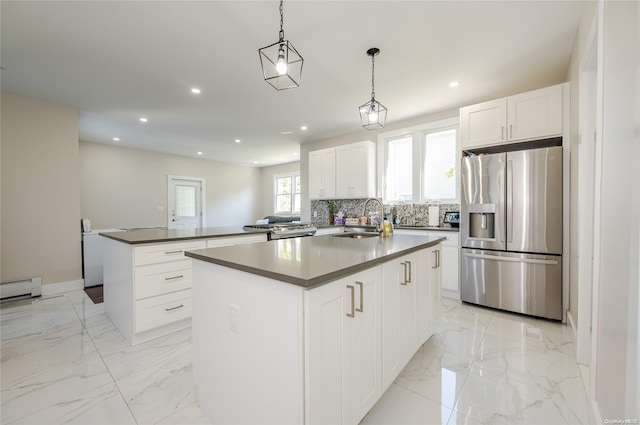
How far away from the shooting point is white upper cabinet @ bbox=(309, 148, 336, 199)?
5051 mm

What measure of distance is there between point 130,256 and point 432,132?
4248mm

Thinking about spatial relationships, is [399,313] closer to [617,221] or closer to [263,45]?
[617,221]

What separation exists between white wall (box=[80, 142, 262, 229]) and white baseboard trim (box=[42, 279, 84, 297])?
2583 millimetres

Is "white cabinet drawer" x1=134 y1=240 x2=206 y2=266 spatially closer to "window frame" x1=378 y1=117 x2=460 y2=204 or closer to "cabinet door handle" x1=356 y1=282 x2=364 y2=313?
"cabinet door handle" x1=356 y1=282 x2=364 y2=313

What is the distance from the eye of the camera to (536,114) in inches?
111

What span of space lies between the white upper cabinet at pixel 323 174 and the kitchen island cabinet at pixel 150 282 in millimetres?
2709

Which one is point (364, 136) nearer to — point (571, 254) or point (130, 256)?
point (571, 254)

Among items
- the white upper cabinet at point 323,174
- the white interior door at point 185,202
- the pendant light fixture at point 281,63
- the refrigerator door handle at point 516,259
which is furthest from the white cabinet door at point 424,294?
the white interior door at point 185,202

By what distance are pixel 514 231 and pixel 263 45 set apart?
127 inches

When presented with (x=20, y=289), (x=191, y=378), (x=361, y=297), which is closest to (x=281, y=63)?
(x=361, y=297)

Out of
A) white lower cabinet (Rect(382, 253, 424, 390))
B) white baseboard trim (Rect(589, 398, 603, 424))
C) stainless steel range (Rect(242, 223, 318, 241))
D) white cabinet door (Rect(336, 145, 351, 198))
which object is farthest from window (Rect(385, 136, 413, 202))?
white baseboard trim (Rect(589, 398, 603, 424))

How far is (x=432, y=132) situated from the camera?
4.14 metres

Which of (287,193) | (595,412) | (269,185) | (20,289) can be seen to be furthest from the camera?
(269,185)

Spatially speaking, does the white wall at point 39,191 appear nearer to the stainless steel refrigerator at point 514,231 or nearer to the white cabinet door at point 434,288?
Answer: the white cabinet door at point 434,288
